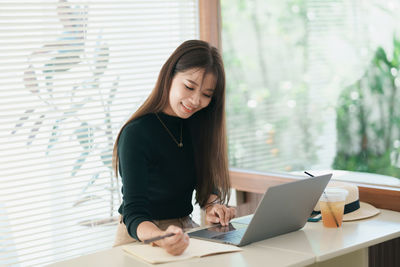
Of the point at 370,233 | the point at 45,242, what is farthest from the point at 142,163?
the point at 45,242

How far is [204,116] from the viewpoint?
2.38 metres

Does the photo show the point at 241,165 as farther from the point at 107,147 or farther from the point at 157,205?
the point at 157,205

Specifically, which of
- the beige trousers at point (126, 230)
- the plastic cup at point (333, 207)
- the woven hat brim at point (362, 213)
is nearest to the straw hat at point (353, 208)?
the woven hat brim at point (362, 213)

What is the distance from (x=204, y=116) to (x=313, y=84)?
74 centimetres

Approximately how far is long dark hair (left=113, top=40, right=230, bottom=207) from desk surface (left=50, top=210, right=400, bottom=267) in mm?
465

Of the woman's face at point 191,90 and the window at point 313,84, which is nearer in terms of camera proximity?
the woman's face at point 191,90

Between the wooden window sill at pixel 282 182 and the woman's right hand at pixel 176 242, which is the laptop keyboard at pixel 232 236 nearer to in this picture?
the woman's right hand at pixel 176 242

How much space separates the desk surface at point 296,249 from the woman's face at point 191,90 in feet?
1.94

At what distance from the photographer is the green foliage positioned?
249cm

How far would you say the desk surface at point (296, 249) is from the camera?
1686mm

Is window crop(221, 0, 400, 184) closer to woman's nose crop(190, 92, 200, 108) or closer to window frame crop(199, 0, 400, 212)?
window frame crop(199, 0, 400, 212)

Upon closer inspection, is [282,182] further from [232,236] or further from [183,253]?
[183,253]

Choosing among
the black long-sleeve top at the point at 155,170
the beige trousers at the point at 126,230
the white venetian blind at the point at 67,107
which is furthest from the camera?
the white venetian blind at the point at 67,107

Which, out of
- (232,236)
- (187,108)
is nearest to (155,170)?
(187,108)
